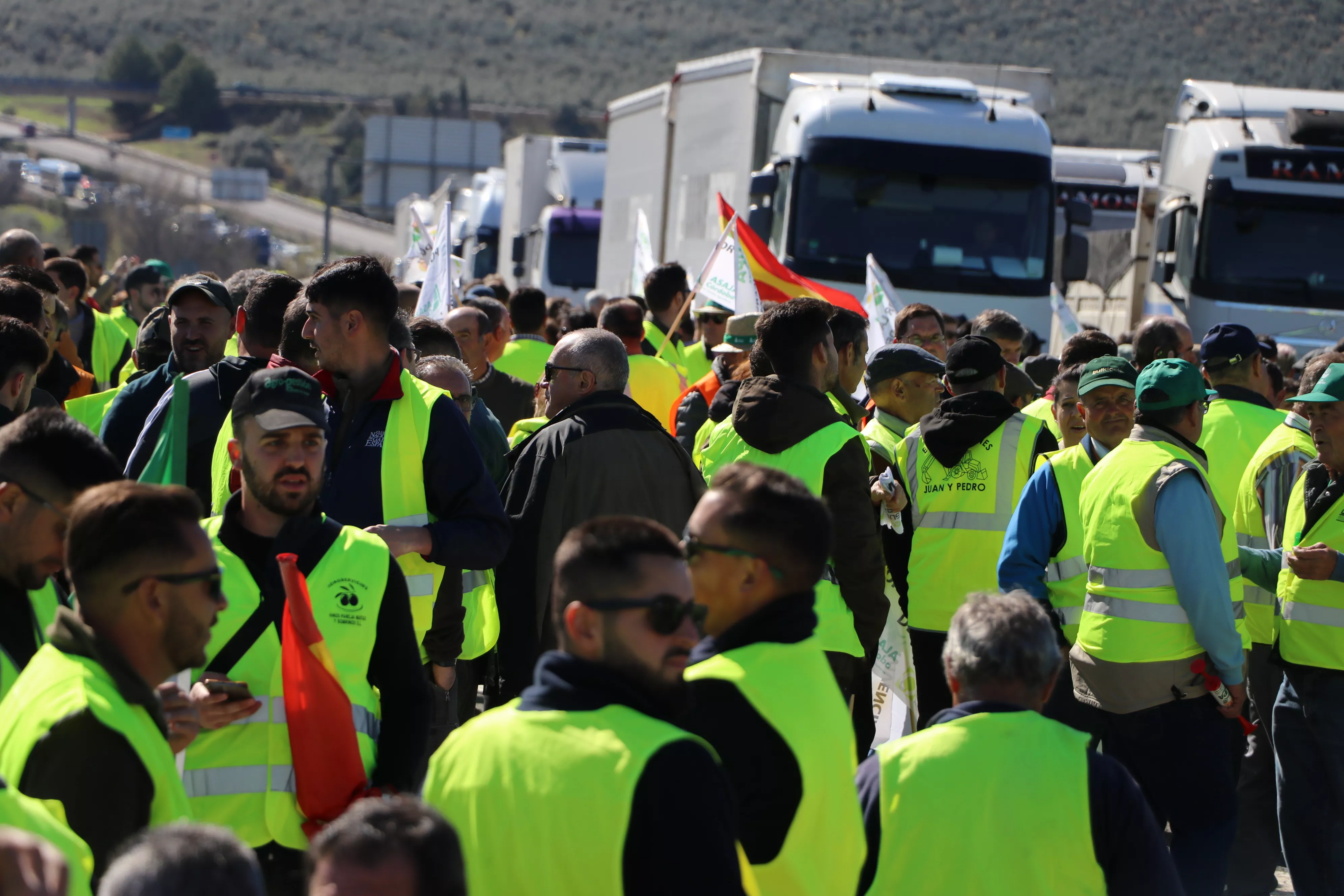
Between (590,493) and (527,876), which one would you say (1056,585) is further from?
(527,876)

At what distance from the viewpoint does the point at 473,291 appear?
1274cm

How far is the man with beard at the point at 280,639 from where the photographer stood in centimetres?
354

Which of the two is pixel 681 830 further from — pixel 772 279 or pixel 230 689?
pixel 772 279

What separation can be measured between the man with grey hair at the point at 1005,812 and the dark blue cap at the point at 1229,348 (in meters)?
4.12

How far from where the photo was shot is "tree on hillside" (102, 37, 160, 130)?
438 feet

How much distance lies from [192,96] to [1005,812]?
137m

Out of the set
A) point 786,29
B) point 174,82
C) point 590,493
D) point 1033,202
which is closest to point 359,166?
point 174,82

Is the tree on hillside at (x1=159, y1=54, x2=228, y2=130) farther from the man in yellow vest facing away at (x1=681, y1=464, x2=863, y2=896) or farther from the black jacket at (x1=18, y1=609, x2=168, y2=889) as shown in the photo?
the black jacket at (x1=18, y1=609, x2=168, y2=889)

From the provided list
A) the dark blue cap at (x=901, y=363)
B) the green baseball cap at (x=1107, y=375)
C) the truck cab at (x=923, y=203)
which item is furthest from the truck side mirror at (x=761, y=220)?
the green baseball cap at (x=1107, y=375)

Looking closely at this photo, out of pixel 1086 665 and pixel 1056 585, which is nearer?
pixel 1086 665

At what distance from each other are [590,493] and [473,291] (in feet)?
24.5

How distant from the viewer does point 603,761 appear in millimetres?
2592

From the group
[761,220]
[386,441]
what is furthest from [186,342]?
[761,220]

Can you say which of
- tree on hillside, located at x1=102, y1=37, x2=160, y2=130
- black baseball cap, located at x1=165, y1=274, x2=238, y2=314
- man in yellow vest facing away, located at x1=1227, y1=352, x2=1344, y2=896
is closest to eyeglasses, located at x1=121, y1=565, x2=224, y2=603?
black baseball cap, located at x1=165, y1=274, x2=238, y2=314
